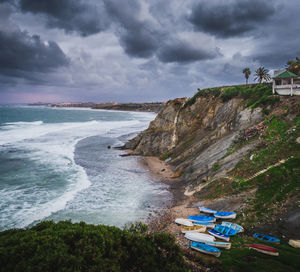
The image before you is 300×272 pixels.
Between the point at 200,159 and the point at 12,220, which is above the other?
the point at 200,159

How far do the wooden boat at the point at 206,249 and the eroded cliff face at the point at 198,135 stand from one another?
12216 mm

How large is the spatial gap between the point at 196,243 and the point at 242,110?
27409 mm

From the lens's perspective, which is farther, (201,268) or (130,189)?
(130,189)

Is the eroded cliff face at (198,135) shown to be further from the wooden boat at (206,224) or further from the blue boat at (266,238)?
the blue boat at (266,238)

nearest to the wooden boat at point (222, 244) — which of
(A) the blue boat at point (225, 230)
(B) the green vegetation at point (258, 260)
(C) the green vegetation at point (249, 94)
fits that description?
(B) the green vegetation at point (258, 260)

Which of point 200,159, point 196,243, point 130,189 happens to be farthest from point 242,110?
point 196,243

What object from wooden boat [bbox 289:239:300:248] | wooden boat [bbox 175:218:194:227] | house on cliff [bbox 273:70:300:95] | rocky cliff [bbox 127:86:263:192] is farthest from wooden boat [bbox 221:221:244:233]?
house on cliff [bbox 273:70:300:95]

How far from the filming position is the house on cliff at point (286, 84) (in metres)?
33.8

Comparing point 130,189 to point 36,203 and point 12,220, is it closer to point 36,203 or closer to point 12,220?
point 36,203

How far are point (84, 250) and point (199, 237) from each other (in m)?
9.99

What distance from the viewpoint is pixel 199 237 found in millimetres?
16188

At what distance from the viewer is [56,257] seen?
864 centimetres

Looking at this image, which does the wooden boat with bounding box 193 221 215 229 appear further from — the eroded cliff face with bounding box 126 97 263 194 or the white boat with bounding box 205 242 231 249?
the eroded cliff face with bounding box 126 97 263 194

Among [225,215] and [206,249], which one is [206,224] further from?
[206,249]
